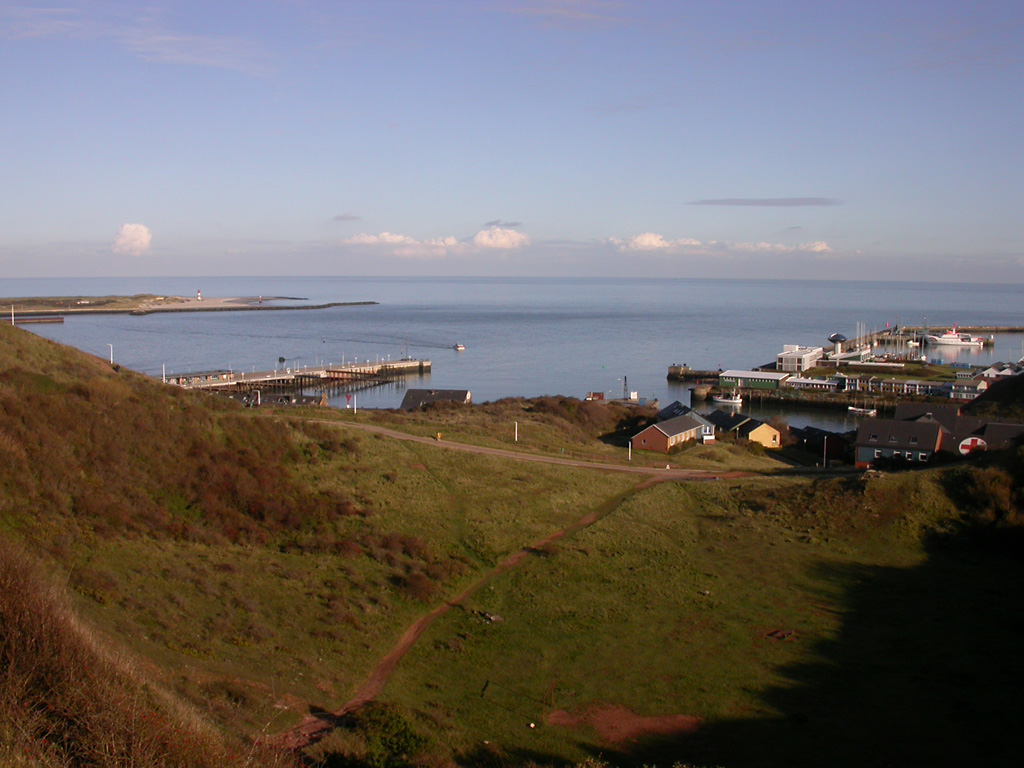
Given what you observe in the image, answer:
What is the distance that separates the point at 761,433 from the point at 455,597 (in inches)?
1184

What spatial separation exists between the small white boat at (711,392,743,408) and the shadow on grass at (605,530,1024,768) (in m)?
48.1

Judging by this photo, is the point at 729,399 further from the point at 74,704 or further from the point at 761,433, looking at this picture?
the point at 74,704

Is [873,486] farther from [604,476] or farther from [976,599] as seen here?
[604,476]

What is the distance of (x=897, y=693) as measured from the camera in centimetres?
1424

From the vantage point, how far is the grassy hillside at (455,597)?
1047 cm

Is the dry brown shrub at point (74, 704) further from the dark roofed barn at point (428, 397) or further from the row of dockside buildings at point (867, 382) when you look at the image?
the row of dockside buildings at point (867, 382)

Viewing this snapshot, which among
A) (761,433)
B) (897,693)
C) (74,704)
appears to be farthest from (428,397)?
(74,704)

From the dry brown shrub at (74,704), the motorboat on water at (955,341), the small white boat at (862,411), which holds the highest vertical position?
the motorboat on water at (955,341)

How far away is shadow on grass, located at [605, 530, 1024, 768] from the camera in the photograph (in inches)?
476

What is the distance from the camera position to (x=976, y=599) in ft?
63.4

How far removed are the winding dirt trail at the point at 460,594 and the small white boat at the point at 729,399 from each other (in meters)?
36.7

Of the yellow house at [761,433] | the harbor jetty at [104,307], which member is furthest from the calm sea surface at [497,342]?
the yellow house at [761,433]

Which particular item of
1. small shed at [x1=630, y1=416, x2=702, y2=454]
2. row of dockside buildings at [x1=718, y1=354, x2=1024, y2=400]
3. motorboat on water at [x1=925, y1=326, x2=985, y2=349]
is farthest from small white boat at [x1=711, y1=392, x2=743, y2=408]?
motorboat on water at [x1=925, y1=326, x2=985, y2=349]

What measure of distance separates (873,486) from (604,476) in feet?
29.5
